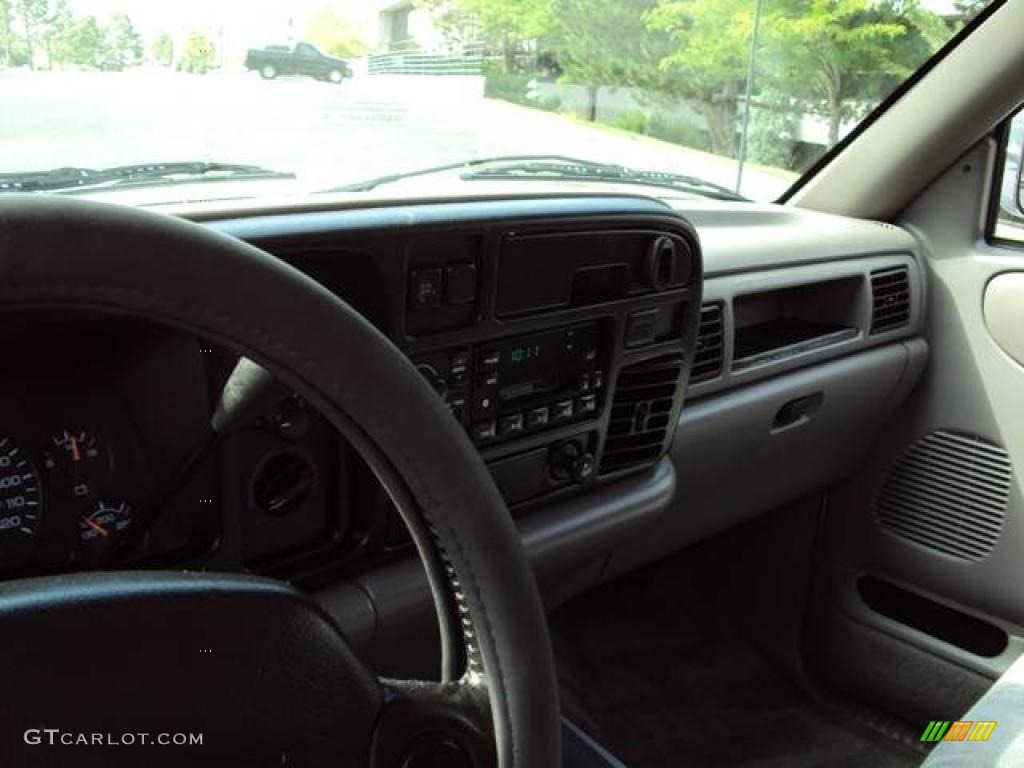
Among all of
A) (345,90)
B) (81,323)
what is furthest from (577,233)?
(81,323)

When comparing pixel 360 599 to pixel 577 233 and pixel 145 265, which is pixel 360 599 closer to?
pixel 577 233

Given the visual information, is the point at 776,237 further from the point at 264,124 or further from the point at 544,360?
the point at 264,124

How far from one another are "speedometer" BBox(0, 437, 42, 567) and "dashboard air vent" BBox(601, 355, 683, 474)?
3.01ft

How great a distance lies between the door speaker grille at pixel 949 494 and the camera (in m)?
2.57

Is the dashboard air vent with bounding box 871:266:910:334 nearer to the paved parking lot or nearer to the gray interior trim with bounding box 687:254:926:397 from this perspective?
the gray interior trim with bounding box 687:254:926:397

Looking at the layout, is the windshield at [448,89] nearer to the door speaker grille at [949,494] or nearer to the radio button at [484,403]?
the radio button at [484,403]

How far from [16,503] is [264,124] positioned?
0.71 metres

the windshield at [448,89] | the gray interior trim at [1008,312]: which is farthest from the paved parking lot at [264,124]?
the gray interior trim at [1008,312]

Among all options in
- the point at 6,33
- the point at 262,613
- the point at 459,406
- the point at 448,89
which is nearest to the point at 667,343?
the point at 459,406

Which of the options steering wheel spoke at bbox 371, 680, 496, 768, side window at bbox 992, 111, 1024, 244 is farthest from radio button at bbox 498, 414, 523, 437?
side window at bbox 992, 111, 1024, 244

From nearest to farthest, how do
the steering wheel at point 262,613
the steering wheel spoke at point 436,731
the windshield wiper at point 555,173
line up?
1. the steering wheel at point 262,613
2. the steering wheel spoke at point 436,731
3. the windshield wiper at point 555,173

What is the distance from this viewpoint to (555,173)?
214 centimetres

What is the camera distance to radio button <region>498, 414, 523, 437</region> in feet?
5.09

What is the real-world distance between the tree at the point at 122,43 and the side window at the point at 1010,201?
2.04 meters
